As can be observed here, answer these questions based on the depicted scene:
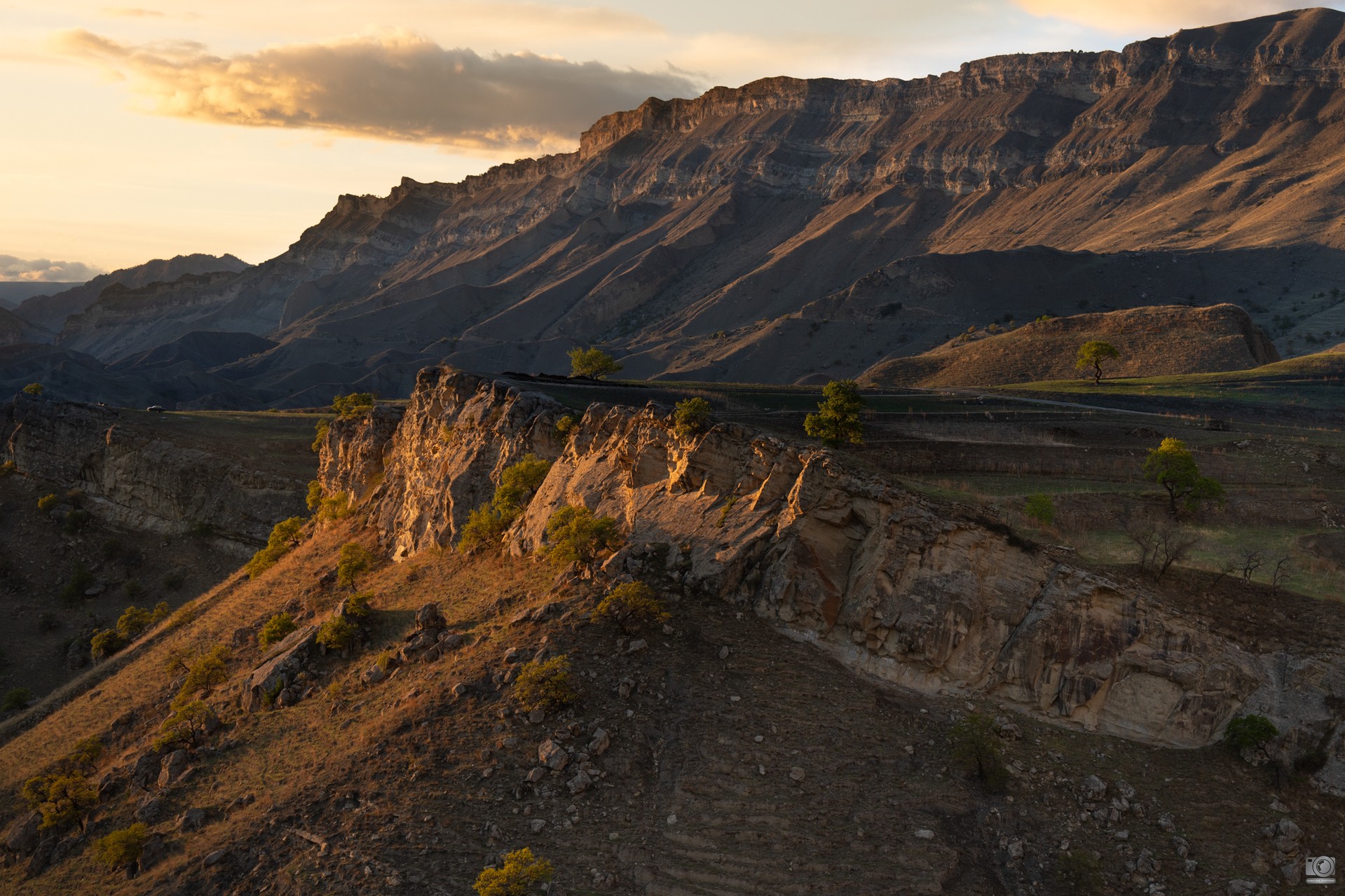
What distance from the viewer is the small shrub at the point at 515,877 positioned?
1700 centimetres

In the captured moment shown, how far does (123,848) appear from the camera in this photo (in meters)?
22.0

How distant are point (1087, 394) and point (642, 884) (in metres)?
53.7

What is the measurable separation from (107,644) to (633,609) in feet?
126

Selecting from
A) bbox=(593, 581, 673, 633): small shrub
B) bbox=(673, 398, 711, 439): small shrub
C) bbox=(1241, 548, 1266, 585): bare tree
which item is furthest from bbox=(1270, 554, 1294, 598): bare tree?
bbox=(673, 398, 711, 439): small shrub

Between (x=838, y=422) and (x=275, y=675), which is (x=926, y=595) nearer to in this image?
(x=838, y=422)

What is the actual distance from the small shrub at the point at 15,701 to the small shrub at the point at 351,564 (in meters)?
21.2

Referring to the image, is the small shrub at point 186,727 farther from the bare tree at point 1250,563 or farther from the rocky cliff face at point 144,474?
the rocky cliff face at point 144,474

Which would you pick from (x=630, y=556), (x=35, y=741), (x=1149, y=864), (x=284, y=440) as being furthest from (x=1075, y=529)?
(x=284, y=440)

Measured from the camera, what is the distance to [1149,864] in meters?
18.0

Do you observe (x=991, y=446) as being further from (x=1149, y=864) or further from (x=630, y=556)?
(x=1149, y=864)

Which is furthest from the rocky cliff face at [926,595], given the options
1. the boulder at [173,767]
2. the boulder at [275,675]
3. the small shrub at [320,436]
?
the small shrub at [320,436]

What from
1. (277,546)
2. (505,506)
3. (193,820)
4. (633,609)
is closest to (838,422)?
(505,506)

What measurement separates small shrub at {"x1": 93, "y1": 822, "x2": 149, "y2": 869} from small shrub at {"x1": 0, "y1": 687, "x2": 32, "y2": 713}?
2944cm

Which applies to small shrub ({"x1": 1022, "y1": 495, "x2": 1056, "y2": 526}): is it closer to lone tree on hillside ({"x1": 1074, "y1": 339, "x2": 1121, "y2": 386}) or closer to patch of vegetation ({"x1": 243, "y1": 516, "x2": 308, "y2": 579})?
patch of vegetation ({"x1": 243, "y1": 516, "x2": 308, "y2": 579})
